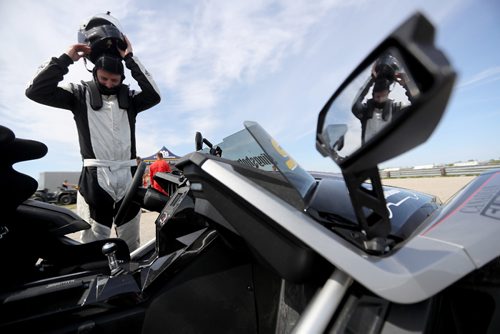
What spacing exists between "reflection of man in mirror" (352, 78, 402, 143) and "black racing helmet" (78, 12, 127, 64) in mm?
2235

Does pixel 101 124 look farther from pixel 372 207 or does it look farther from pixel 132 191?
pixel 372 207

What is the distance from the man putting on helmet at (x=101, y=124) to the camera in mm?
2248

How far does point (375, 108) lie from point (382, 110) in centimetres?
2

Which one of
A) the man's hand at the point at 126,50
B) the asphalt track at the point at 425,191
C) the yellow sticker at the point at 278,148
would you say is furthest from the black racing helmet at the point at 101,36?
the yellow sticker at the point at 278,148

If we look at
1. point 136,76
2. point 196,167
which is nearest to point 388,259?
point 196,167

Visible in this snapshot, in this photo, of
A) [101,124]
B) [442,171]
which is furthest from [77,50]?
[442,171]

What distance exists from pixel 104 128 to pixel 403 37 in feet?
8.35

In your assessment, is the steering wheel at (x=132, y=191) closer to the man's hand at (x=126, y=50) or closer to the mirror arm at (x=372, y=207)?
the mirror arm at (x=372, y=207)

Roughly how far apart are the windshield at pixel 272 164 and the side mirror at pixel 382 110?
0.67 feet

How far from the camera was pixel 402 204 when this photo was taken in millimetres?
998

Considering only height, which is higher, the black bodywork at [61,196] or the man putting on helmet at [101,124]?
the man putting on helmet at [101,124]

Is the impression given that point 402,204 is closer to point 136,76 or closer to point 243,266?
point 243,266

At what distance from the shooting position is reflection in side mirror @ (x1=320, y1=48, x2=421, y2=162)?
681 millimetres

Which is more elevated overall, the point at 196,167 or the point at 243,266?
the point at 196,167
